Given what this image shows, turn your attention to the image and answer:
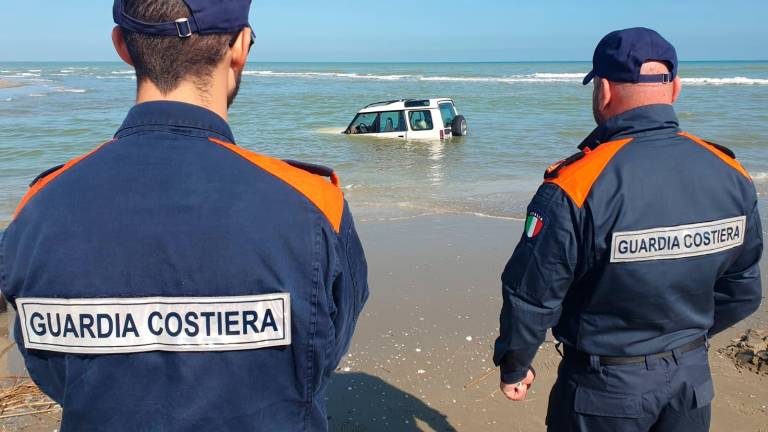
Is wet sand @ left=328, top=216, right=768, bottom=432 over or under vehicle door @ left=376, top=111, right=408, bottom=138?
under

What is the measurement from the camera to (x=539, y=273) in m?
2.04

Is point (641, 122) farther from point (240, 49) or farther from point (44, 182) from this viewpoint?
point (44, 182)

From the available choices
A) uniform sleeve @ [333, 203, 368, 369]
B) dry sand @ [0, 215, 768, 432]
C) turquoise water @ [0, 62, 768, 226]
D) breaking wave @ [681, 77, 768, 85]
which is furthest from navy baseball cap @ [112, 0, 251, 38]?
breaking wave @ [681, 77, 768, 85]

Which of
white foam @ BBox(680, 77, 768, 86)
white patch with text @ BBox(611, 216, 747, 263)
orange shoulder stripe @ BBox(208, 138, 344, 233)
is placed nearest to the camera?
orange shoulder stripe @ BBox(208, 138, 344, 233)

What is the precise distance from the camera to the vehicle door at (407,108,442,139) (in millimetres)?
15258

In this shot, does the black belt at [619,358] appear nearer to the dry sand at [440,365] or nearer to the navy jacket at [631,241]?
the navy jacket at [631,241]

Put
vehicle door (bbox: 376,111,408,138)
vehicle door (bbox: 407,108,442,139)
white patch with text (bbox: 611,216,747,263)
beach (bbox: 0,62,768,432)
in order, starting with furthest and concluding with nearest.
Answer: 1. vehicle door (bbox: 376,111,408,138)
2. vehicle door (bbox: 407,108,442,139)
3. beach (bbox: 0,62,768,432)
4. white patch with text (bbox: 611,216,747,263)

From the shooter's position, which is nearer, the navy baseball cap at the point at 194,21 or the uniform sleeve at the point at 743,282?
the navy baseball cap at the point at 194,21

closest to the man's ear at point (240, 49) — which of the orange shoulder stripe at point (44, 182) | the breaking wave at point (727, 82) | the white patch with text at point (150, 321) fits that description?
the orange shoulder stripe at point (44, 182)

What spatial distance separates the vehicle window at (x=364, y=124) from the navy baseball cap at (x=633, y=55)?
13864 millimetres

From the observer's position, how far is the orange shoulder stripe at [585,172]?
6.45ft

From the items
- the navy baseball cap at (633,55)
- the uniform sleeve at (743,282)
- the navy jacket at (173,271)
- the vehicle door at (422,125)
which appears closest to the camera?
the navy jacket at (173,271)

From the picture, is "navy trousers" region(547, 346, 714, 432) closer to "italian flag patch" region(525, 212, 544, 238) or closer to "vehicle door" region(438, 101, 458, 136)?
"italian flag patch" region(525, 212, 544, 238)

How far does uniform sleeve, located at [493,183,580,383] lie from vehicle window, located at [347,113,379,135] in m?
14.0
